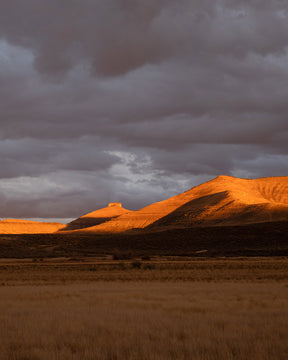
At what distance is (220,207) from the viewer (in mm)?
134375

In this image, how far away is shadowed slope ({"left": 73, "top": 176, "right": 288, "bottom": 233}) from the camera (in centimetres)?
12107

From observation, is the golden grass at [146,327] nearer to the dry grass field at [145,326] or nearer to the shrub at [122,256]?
the dry grass field at [145,326]

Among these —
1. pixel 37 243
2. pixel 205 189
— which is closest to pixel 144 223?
pixel 205 189

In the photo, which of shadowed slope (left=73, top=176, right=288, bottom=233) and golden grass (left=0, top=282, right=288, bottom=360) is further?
shadowed slope (left=73, top=176, right=288, bottom=233)

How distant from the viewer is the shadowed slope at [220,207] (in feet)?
397

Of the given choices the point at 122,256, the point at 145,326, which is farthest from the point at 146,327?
the point at 122,256

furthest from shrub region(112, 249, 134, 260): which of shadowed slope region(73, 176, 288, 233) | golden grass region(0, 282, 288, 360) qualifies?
shadowed slope region(73, 176, 288, 233)

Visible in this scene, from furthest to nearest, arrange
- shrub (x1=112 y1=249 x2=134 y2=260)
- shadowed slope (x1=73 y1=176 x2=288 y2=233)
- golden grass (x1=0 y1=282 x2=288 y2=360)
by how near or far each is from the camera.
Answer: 1. shadowed slope (x1=73 y1=176 x2=288 y2=233)
2. shrub (x1=112 y1=249 x2=134 y2=260)
3. golden grass (x1=0 y1=282 x2=288 y2=360)

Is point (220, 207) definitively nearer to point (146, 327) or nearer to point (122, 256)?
point (122, 256)

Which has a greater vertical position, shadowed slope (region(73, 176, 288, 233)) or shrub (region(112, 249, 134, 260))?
shadowed slope (region(73, 176, 288, 233))

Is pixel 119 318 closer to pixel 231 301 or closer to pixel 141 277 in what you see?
pixel 231 301

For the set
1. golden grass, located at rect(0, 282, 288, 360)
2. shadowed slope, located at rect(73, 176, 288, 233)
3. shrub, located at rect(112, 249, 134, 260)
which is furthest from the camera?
Result: shadowed slope, located at rect(73, 176, 288, 233)

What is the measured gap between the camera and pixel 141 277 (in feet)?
108

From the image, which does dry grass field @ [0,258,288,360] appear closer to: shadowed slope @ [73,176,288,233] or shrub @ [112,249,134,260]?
shrub @ [112,249,134,260]
